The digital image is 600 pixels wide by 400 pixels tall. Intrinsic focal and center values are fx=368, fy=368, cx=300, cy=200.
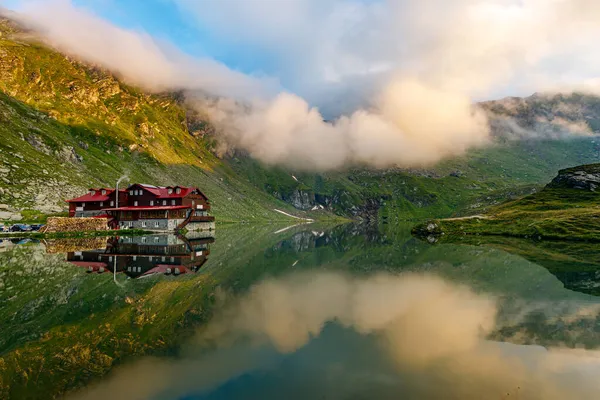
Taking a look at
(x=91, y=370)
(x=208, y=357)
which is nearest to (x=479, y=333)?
(x=208, y=357)

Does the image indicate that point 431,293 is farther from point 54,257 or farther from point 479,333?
point 54,257

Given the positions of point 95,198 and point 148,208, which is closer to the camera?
point 148,208

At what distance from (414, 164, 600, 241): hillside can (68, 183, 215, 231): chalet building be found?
75722 mm

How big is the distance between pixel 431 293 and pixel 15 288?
36.5 m

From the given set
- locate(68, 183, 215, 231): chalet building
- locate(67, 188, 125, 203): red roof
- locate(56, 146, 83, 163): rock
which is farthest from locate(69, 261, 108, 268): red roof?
locate(56, 146, 83, 163): rock

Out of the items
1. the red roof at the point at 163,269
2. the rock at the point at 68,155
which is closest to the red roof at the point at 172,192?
the red roof at the point at 163,269

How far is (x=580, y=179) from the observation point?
172750 mm

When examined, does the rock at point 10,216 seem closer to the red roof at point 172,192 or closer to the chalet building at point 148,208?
the chalet building at point 148,208

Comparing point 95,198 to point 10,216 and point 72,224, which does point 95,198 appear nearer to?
point 10,216

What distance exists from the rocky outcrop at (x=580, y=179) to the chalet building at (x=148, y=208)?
16814cm

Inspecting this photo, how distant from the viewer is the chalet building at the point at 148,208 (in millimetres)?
111062

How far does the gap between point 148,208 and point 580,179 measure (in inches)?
7416

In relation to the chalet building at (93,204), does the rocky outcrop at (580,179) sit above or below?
above

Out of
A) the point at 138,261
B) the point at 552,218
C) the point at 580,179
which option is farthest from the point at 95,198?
the point at 580,179
